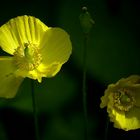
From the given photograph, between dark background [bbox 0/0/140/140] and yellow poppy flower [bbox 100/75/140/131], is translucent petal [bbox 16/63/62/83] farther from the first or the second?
dark background [bbox 0/0/140/140]

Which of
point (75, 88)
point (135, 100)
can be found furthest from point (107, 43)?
point (135, 100)

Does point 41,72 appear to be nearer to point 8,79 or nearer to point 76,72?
point 8,79

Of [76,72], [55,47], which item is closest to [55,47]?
[55,47]

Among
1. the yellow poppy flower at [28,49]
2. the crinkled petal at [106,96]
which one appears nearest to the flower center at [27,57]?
the yellow poppy flower at [28,49]

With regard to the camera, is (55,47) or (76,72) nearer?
(55,47)

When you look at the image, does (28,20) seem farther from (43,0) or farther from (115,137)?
(115,137)
